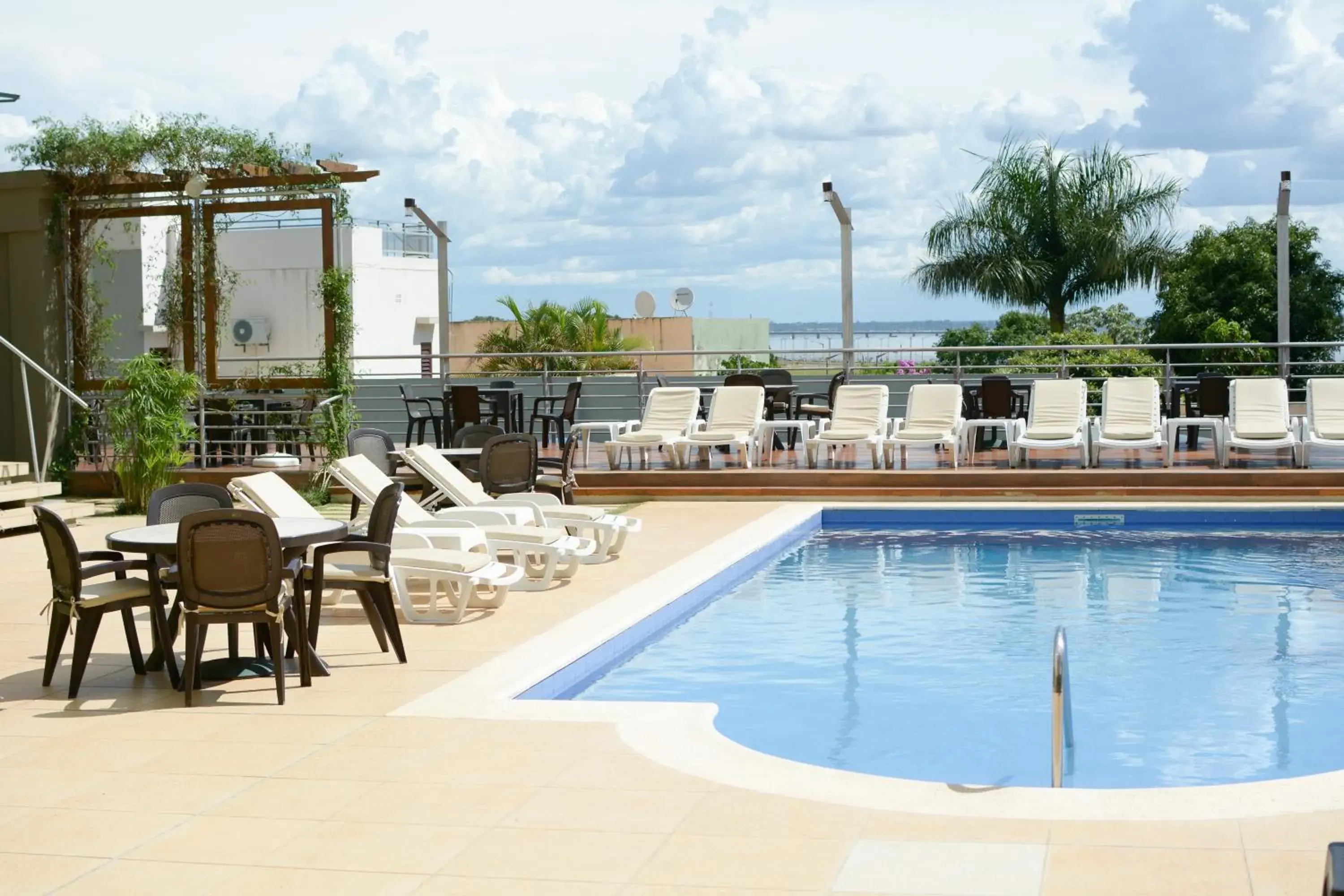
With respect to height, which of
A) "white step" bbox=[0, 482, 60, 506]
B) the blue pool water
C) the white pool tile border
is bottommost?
the blue pool water

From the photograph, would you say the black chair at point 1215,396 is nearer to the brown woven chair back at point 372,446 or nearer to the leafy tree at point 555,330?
the brown woven chair back at point 372,446

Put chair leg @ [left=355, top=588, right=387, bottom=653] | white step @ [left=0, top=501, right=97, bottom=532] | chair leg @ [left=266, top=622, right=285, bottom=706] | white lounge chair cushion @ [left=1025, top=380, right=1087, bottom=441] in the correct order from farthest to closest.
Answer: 1. white lounge chair cushion @ [left=1025, top=380, right=1087, bottom=441]
2. white step @ [left=0, top=501, right=97, bottom=532]
3. chair leg @ [left=355, top=588, right=387, bottom=653]
4. chair leg @ [left=266, top=622, right=285, bottom=706]

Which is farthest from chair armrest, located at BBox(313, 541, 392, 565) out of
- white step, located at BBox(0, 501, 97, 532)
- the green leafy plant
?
the green leafy plant

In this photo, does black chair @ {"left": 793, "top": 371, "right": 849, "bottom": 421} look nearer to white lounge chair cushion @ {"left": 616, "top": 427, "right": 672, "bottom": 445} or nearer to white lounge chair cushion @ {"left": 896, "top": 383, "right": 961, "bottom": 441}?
white lounge chair cushion @ {"left": 896, "top": 383, "right": 961, "bottom": 441}

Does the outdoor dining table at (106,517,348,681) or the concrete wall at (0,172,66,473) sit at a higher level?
the concrete wall at (0,172,66,473)

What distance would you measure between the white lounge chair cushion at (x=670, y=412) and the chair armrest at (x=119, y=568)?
24.6ft

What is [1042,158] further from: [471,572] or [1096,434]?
[471,572]

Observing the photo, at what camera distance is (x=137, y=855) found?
397 centimetres

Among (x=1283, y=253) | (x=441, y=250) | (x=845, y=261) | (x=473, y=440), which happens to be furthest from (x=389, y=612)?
(x=1283, y=253)

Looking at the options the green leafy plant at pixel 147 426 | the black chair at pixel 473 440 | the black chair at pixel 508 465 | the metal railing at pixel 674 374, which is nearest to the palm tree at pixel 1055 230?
the metal railing at pixel 674 374

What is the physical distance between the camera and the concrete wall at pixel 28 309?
13.9m

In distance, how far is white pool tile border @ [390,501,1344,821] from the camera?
4.20 metres

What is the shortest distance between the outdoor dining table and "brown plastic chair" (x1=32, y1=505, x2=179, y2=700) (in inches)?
3.1

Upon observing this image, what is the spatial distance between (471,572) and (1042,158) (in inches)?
896
